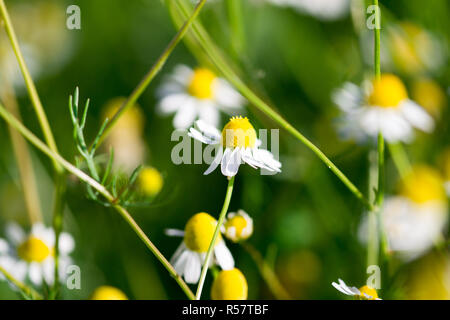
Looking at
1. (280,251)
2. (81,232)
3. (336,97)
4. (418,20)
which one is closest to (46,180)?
(81,232)

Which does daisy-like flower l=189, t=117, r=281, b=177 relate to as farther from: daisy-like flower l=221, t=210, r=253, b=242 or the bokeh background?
the bokeh background

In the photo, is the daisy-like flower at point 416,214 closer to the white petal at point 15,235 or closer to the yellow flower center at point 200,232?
the yellow flower center at point 200,232

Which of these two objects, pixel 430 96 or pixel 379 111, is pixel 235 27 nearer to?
pixel 379 111

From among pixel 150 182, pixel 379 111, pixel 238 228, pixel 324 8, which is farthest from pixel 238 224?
pixel 324 8

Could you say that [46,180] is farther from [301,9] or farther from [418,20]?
[418,20]

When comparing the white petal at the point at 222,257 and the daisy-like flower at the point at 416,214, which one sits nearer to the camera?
the white petal at the point at 222,257

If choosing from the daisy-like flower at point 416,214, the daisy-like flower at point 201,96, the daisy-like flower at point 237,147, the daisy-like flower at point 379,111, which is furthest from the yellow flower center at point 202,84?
the daisy-like flower at point 237,147
